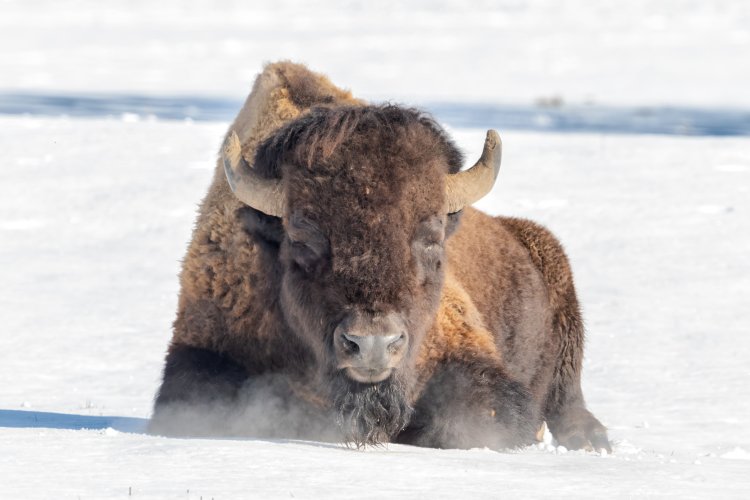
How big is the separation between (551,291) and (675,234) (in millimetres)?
5110

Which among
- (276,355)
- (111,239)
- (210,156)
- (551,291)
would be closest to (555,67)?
(210,156)

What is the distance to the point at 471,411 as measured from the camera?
612 centimetres

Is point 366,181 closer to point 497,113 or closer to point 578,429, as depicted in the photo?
point 578,429

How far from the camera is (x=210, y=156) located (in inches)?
628

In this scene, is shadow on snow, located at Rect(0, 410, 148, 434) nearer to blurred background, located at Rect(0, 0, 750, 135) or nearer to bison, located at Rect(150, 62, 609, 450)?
bison, located at Rect(150, 62, 609, 450)

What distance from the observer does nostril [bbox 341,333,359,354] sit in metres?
5.06

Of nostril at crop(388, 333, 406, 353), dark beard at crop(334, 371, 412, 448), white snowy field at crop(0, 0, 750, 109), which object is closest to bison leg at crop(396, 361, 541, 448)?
dark beard at crop(334, 371, 412, 448)

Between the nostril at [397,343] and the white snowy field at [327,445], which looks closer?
the white snowy field at [327,445]

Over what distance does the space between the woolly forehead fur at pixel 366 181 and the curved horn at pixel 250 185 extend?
7 centimetres

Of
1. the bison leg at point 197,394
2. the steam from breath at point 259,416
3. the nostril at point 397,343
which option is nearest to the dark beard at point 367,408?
the steam from breath at point 259,416

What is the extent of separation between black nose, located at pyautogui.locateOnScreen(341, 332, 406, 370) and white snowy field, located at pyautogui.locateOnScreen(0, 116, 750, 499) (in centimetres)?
36

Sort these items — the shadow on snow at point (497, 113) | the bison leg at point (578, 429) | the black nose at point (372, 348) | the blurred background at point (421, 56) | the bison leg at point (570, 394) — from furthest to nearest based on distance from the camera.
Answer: the blurred background at point (421, 56) → the shadow on snow at point (497, 113) → the bison leg at point (570, 394) → the bison leg at point (578, 429) → the black nose at point (372, 348)

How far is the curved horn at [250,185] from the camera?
5.86 m

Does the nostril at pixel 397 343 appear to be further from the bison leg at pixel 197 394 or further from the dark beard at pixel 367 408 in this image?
the bison leg at pixel 197 394
